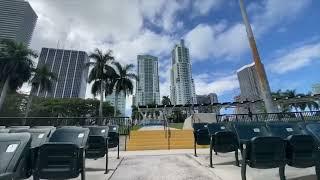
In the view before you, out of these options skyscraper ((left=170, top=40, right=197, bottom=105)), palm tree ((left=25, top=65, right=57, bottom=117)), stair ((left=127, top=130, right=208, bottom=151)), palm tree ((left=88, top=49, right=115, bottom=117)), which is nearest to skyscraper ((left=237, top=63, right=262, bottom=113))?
skyscraper ((left=170, top=40, right=197, bottom=105))

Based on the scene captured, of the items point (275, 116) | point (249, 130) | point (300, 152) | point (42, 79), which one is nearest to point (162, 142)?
point (275, 116)

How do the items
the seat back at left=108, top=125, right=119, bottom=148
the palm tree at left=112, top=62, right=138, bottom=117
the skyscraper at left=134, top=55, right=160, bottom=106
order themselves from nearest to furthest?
1. the seat back at left=108, top=125, right=119, bottom=148
2. the palm tree at left=112, top=62, right=138, bottom=117
3. the skyscraper at left=134, top=55, right=160, bottom=106

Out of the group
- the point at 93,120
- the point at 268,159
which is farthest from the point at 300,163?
the point at 93,120

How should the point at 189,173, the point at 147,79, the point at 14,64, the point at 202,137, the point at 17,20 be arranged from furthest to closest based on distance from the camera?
the point at 147,79 → the point at 17,20 → the point at 14,64 → the point at 202,137 → the point at 189,173

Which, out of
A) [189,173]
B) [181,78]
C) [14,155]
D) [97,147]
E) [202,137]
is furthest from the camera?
[181,78]

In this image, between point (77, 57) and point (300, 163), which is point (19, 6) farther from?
point (300, 163)

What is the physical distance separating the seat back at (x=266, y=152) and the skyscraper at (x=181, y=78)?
8943 centimetres

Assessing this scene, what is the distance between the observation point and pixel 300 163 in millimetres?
3434

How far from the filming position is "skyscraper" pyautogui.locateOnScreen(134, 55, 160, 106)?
10350 centimetres

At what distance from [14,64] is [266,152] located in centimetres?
3975

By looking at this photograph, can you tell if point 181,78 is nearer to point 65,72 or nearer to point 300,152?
point 65,72

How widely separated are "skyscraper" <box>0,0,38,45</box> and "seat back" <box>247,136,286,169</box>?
83.3 meters

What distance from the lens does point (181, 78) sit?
9788cm

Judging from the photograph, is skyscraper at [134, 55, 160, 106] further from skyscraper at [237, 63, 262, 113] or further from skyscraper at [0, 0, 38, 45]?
skyscraper at [0, 0, 38, 45]
